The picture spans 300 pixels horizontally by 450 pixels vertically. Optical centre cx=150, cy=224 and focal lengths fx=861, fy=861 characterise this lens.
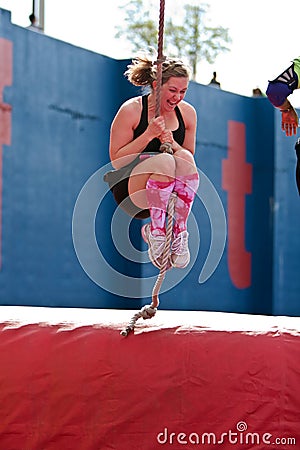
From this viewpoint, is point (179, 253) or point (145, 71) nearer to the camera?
point (179, 253)

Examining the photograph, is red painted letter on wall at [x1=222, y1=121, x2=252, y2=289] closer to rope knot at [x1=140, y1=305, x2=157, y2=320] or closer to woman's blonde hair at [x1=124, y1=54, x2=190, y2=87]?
woman's blonde hair at [x1=124, y1=54, x2=190, y2=87]

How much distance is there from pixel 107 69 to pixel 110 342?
7249 millimetres

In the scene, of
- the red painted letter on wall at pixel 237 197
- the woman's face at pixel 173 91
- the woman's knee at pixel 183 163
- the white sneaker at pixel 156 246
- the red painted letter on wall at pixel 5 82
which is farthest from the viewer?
the red painted letter on wall at pixel 237 197

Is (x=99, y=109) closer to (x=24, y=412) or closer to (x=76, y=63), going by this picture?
(x=76, y=63)

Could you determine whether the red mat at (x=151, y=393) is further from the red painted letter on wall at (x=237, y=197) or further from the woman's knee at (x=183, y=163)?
the red painted letter on wall at (x=237, y=197)

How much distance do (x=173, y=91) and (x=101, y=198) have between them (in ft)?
18.0

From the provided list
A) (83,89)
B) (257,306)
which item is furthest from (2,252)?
(257,306)

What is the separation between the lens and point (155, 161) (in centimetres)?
352

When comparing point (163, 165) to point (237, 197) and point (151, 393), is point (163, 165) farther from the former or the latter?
point (237, 197)

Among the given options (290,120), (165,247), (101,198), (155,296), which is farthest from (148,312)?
(101,198)

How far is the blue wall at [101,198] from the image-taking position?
8.79m

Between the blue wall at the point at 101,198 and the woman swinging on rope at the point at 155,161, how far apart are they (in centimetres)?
350

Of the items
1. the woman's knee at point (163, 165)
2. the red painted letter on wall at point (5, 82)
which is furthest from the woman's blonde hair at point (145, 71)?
the red painted letter on wall at point (5, 82)

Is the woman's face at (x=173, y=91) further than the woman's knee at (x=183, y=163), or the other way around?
the woman's face at (x=173, y=91)
